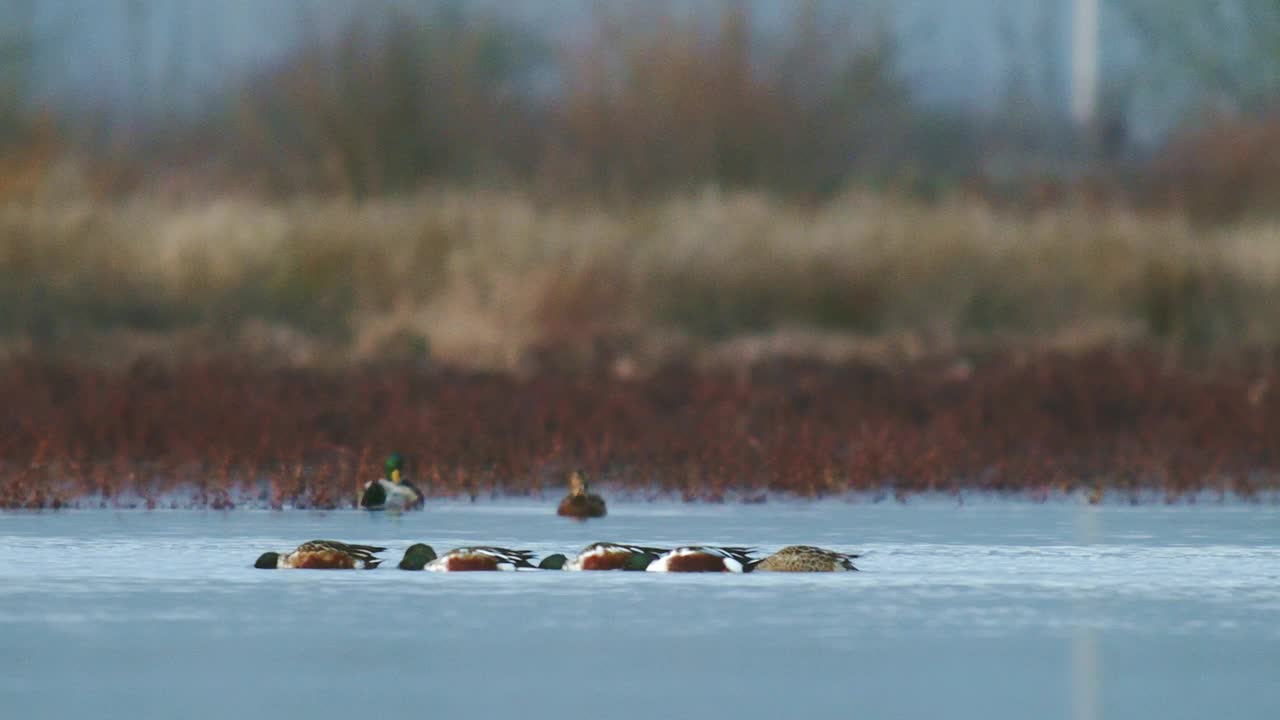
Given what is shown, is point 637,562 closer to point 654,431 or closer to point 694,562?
point 694,562

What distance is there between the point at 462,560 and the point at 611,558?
55 cm

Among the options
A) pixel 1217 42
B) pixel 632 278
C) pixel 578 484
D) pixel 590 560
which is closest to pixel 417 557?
pixel 590 560

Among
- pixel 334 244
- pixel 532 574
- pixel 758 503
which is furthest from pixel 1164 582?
pixel 334 244

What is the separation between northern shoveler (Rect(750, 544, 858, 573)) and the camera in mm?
9727

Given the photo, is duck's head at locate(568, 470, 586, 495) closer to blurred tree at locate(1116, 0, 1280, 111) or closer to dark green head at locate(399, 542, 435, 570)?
dark green head at locate(399, 542, 435, 570)

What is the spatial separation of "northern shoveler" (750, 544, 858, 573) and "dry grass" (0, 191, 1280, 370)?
33.0 feet

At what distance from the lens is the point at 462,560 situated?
977cm

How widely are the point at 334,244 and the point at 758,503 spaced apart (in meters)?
9.33

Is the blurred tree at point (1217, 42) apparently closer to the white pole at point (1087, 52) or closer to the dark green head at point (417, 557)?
the white pole at point (1087, 52)

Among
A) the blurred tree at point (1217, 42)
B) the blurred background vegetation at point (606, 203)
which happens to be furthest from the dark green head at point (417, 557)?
the blurred tree at point (1217, 42)

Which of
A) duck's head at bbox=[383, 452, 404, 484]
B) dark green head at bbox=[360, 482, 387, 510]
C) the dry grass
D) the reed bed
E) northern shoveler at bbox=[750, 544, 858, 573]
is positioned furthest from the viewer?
the dry grass

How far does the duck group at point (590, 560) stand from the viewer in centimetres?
977

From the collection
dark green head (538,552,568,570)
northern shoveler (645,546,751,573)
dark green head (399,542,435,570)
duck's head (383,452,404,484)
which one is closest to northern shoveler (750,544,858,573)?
northern shoveler (645,546,751,573)

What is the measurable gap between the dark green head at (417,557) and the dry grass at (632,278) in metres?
10.0
